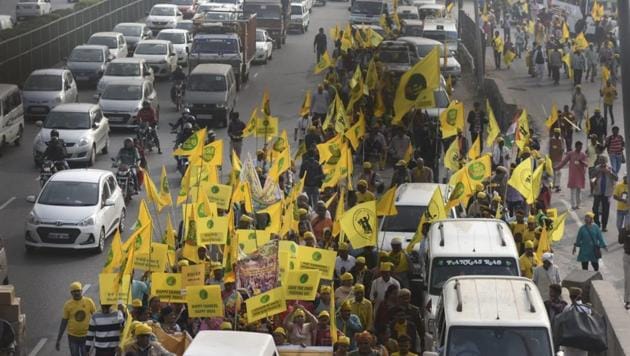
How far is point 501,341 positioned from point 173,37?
39.8 m

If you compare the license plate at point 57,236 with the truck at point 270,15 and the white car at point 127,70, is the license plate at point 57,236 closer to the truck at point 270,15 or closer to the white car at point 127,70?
the white car at point 127,70

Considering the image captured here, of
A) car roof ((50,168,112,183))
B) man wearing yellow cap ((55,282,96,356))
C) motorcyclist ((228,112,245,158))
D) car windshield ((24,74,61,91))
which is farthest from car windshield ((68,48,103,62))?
man wearing yellow cap ((55,282,96,356))

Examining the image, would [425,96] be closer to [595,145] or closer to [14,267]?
[595,145]

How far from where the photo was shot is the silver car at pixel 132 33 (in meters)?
56.2


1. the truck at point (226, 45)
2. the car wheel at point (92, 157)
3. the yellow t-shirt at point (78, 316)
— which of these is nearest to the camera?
the yellow t-shirt at point (78, 316)

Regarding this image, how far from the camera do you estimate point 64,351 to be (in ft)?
68.9

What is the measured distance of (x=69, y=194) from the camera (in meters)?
27.6

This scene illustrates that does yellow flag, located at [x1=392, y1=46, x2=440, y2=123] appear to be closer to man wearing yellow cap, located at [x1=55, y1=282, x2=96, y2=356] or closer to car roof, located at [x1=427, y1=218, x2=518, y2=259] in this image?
car roof, located at [x1=427, y1=218, x2=518, y2=259]

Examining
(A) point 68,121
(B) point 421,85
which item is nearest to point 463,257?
(B) point 421,85

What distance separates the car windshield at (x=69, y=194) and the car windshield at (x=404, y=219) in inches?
223

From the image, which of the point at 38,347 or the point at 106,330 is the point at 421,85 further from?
the point at 106,330

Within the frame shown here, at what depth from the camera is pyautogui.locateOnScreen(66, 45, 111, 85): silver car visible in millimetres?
48000

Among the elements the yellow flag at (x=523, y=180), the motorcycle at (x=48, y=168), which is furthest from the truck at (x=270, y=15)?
A: the yellow flag at (x=523, y=180)

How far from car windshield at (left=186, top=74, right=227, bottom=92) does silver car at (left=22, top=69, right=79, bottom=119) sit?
10.4 feet
